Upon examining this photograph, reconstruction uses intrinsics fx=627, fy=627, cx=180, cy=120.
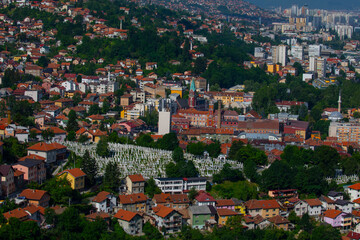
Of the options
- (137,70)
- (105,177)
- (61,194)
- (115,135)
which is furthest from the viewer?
(137,70)

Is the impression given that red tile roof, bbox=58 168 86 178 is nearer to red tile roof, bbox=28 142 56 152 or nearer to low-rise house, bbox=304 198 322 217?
red tile roof, bbox=28 142 56 152

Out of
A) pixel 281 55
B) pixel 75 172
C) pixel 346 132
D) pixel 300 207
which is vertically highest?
pixel 281 55

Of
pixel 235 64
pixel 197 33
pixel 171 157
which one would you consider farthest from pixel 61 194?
pixel 197 33

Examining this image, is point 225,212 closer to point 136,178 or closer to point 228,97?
point 136,178

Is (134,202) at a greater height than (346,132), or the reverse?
(346,132)

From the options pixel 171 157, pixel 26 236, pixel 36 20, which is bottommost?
pixel 26 236

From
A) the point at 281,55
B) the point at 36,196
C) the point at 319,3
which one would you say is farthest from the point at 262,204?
the point at 319,3

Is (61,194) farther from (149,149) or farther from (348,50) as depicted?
(348,50)
